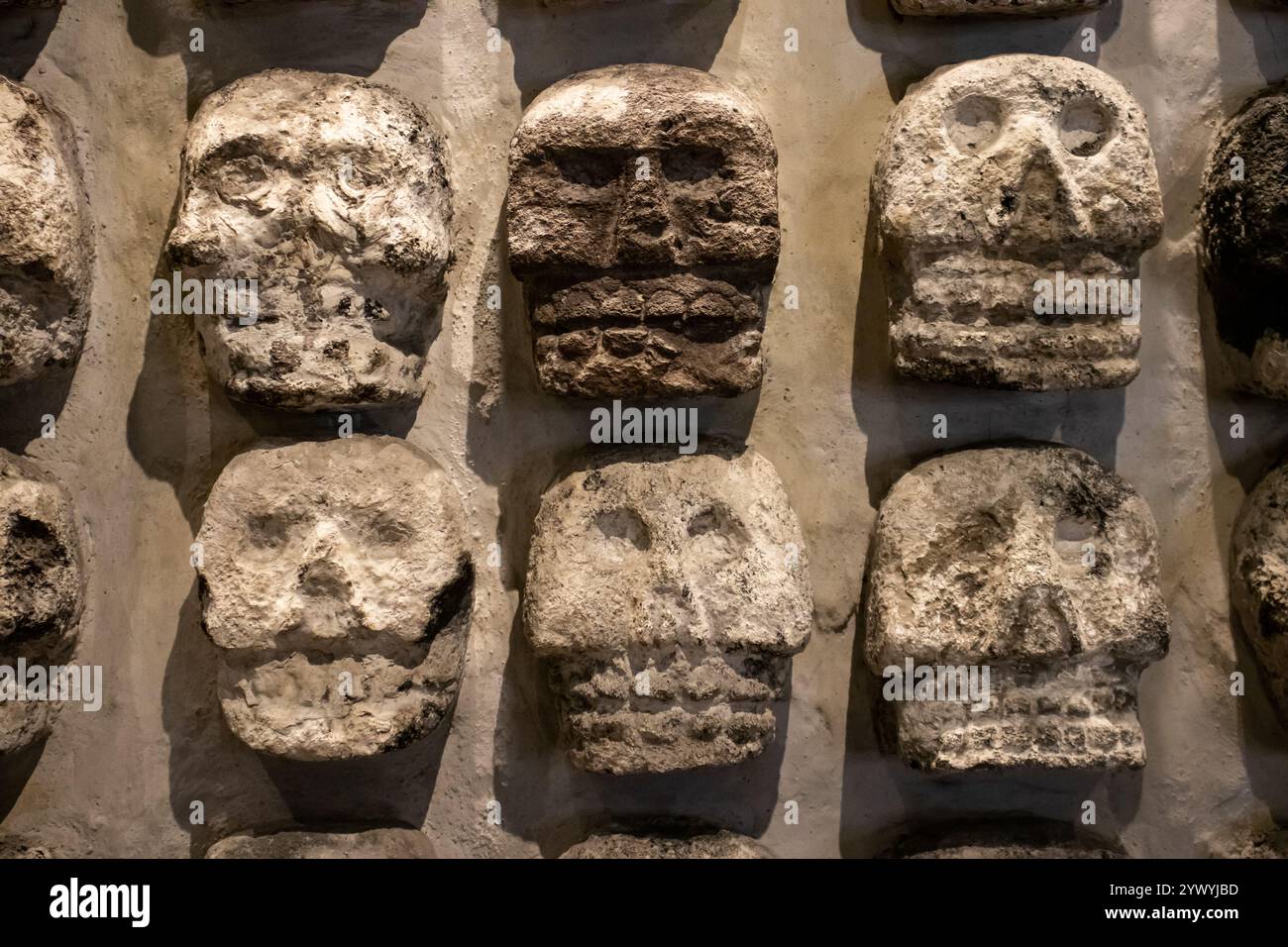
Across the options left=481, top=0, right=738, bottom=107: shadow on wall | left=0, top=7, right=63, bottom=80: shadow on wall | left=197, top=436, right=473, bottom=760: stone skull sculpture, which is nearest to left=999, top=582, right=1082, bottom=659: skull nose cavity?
left=197, top=436, right=473, bottom=760: stone skull sculpture

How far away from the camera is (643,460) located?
258cm

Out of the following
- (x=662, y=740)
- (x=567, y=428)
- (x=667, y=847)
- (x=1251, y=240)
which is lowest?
(x=667, y=847)

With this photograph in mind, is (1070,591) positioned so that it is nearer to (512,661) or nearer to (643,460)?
(643,460)

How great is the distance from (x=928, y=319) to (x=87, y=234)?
5.80 feet

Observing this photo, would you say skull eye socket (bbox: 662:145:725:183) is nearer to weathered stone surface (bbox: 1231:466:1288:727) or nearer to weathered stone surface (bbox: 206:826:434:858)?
weathered stone surface (bbox: 1231:466:1288:727)

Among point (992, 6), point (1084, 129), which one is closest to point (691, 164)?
point (992, 6)

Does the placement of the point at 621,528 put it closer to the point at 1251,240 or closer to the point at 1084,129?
the point at 1084,129

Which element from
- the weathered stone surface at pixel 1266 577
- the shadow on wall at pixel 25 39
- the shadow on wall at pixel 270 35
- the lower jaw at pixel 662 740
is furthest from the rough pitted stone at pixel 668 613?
the shadow on wall at pixel 25 39

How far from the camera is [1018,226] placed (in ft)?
8.19

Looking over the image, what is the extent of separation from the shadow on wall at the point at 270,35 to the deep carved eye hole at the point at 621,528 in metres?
1.08

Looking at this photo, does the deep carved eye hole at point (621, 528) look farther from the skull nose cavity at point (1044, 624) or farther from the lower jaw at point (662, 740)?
the skull nose cavity at point (1044, 624)

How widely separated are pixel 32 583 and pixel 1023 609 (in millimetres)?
1993

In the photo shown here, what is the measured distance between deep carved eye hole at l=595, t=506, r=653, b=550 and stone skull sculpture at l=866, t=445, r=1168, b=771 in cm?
50
